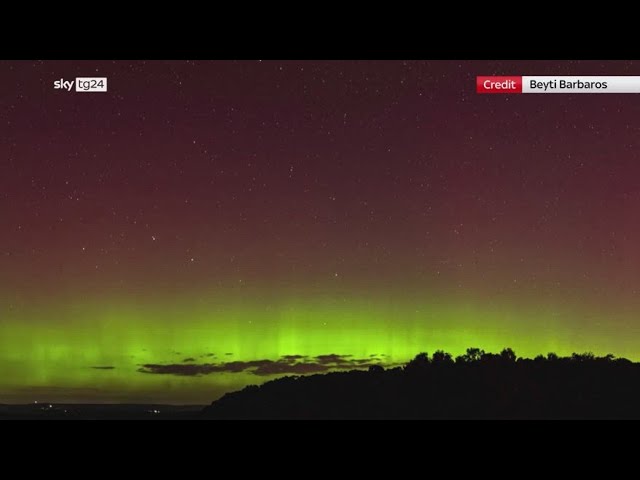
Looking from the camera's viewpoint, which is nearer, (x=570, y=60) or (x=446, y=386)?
(x=570, y=60)

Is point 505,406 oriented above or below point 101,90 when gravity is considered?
below

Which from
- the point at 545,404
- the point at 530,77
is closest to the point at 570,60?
the point at 530,77

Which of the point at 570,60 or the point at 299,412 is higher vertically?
the point at 570,60

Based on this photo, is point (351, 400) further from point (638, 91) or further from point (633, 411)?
point (638, 91)

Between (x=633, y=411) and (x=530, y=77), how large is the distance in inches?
156

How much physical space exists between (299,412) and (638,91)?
5121 millimetres

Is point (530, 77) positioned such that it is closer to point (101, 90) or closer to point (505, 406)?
point (505, 406)

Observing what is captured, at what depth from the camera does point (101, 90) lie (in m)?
10.2

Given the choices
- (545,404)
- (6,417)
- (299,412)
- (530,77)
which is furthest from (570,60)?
(6,417)

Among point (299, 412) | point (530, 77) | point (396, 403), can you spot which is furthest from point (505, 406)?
point (530, 77)

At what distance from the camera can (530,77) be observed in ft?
33.0

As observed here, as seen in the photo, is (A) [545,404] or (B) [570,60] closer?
(B) [570,60]

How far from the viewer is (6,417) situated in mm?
9773
